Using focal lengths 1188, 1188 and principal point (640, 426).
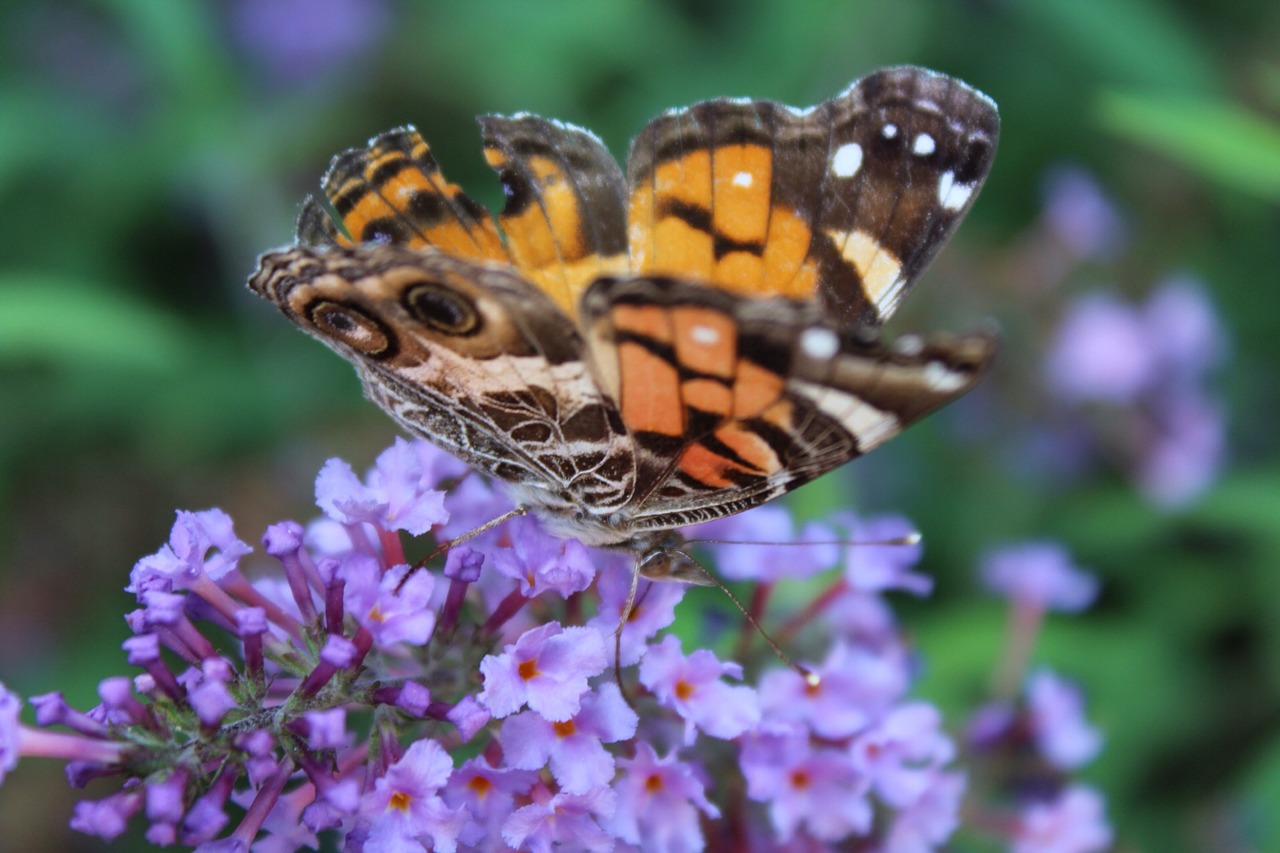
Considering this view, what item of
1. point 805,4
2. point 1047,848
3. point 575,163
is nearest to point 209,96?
point 805,4

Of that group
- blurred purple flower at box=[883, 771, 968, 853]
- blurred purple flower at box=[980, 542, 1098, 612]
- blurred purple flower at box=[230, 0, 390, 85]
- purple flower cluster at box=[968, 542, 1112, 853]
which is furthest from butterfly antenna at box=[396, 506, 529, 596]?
blurred purple flower at box=[230, 0, 390, 85]

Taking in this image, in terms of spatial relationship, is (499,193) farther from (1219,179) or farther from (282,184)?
(1219,179)

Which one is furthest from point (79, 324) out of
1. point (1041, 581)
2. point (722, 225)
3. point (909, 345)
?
point (1041, 581)

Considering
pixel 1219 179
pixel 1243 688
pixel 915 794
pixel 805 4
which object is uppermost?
pixel 805 4

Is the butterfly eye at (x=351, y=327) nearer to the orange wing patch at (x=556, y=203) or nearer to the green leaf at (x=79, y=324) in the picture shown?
the orange wing patch at (x=556, y=203)

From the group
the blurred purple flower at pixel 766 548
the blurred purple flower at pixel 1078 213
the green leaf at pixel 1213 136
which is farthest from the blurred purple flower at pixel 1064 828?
the blurred purple flower at pixel 1078 213

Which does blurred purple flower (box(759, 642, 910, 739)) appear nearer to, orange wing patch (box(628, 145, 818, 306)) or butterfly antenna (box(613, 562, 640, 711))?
butterfly antenna (box(613, 562, 640, 711))
